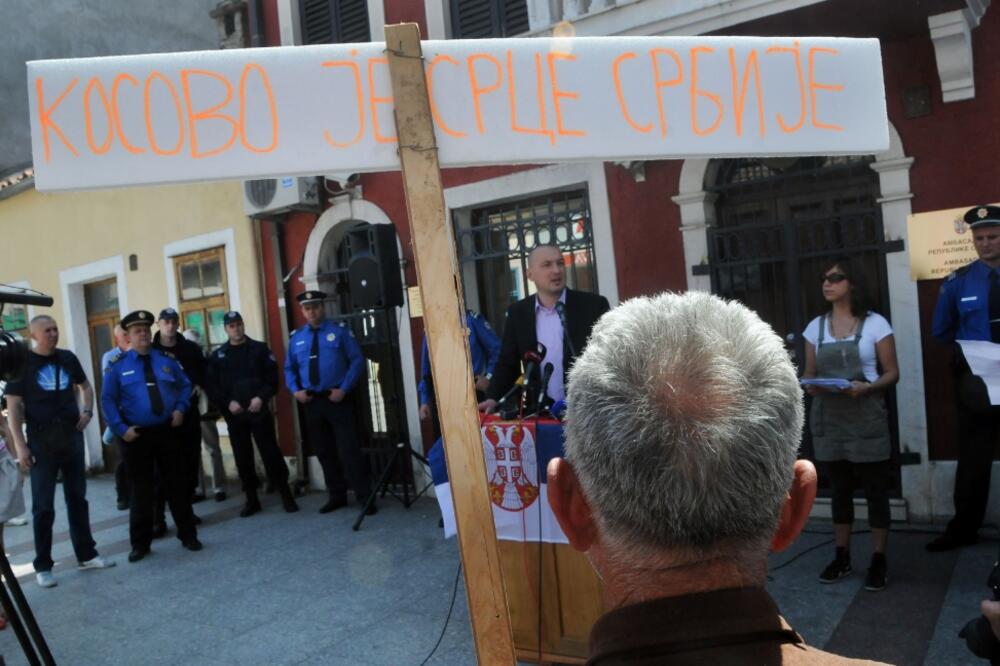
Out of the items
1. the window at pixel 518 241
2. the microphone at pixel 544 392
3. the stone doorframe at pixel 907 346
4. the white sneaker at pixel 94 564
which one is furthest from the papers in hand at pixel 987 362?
the white sneaker at pixel 94 564

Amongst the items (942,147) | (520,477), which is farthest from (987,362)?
(520,477)

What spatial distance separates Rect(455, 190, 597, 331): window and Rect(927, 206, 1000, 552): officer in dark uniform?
3.00 m

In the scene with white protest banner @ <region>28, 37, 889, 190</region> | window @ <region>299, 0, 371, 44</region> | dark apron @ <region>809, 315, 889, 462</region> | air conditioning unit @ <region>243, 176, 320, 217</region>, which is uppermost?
window @ <region>299, 0, 371, 44</region>

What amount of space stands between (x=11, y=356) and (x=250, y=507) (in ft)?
16.4

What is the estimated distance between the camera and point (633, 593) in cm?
101

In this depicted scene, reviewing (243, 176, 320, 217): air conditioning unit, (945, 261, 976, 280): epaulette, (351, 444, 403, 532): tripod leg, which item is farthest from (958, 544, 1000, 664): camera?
(243, 176, 320, 217): air conditioning unit

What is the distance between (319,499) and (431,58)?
297 inches

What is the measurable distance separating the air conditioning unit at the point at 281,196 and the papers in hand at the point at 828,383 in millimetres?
5799

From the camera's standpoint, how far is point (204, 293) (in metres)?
10.3

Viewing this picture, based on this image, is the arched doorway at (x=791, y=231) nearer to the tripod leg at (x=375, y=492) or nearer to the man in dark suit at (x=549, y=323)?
the man in dark suit at (x=549, y=323)

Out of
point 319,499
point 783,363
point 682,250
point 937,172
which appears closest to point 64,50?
point 319,499

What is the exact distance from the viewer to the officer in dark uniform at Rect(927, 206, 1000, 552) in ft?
15.4

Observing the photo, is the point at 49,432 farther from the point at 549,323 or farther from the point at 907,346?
the point at 907,346

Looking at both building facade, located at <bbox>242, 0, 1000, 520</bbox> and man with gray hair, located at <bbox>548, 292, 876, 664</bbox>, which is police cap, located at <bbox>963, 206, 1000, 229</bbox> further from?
man with gray hair, located at <bbox>548, 292, 876, 664</bbox>
